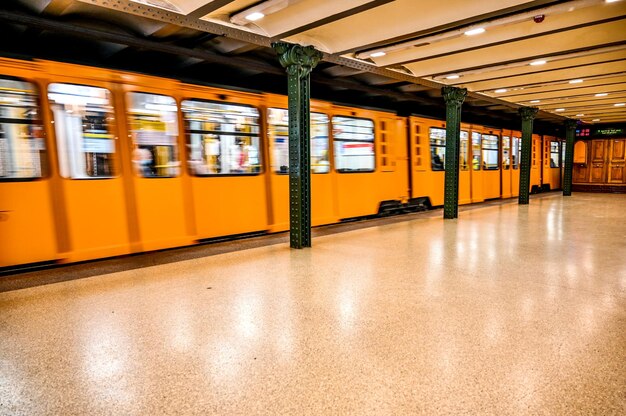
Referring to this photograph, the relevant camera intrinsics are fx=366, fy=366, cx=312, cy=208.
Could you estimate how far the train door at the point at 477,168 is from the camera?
1028 centimetres

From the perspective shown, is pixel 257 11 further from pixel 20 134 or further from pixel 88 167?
pixel 20 134

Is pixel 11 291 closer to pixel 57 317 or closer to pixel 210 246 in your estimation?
pixel 57 317

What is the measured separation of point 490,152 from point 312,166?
7.00m

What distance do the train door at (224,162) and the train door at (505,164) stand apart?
29.1 feet

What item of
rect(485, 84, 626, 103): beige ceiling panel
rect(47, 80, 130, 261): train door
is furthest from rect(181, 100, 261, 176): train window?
rect(485, 84, 626, 103): beige ceiling panel

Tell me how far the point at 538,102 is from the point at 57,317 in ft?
36.1

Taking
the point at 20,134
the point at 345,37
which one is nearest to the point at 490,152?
the point at 345,37

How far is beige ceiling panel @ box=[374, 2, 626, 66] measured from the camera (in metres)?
3.95

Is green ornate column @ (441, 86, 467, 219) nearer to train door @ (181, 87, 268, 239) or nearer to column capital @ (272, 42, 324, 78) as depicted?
column capital @ (272, 42, 324, 78)

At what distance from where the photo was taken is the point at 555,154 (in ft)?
50.1

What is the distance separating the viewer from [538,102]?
31.5 ft

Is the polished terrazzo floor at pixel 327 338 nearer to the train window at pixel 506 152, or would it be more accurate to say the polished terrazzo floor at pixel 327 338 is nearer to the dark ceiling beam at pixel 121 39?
the dark ceiling beam at pixel 121 39

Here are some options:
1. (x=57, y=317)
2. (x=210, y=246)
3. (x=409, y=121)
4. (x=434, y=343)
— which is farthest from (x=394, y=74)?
(x=57, y=317)

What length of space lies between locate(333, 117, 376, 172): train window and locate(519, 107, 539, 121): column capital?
5.64 metres
